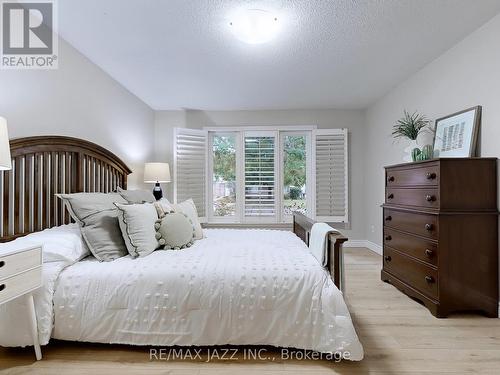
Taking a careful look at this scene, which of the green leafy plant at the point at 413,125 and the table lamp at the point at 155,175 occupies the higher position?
the green leafy plant at the point at 413,125

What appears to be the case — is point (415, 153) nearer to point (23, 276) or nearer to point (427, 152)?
point (427, 152)

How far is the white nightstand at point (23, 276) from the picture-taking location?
1466 millimetres

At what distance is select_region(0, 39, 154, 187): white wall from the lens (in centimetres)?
221

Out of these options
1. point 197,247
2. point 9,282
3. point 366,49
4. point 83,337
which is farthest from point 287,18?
point 83,337

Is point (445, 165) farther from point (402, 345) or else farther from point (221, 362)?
point (221, 362)

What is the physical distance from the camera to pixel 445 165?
2422 millimetres

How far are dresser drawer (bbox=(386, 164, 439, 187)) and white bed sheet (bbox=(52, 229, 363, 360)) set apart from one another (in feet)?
4.80

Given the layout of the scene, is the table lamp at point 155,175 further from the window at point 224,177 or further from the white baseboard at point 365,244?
the white baseboard at point 365,244

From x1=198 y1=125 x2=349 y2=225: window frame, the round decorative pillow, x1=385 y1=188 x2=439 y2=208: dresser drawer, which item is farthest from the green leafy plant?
the round decorative pillow

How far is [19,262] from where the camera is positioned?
1552 millimetres

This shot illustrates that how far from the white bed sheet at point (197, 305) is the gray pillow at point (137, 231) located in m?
0.27

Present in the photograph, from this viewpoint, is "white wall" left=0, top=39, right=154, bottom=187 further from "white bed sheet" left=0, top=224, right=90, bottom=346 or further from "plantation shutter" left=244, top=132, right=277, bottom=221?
"plantation shutter" left=244, top=132, right=277, bottom=221

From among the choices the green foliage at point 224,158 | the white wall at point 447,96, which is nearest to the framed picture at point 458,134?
the white wall at point 447,96

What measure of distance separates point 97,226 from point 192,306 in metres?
0.98
